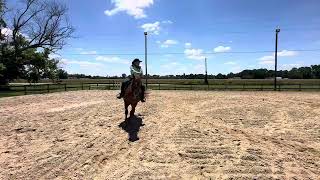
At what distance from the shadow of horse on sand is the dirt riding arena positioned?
31 millimetres

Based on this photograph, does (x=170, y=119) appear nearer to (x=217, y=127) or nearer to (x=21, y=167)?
(x=217, y=127)

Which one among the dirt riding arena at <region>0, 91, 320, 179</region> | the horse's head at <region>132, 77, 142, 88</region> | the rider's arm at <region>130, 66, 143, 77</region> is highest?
the rider's arm at <region>130, 66, 143, 77</region>

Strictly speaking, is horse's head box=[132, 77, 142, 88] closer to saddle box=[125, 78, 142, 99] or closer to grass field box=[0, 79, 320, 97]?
saddle box=[125, 78, 142, 99]

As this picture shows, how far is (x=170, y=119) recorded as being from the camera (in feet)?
45.6

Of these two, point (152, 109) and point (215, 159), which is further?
point (152, 109)

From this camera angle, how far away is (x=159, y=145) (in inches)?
390

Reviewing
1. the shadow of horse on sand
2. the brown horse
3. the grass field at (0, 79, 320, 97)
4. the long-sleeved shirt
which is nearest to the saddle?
the brown horse

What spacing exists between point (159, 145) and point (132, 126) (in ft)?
8.95

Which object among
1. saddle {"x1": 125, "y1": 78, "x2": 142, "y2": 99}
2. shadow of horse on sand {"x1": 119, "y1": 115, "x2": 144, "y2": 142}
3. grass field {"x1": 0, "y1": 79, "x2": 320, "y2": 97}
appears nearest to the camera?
shadow of horse on sand {"x1": 119, "y1": 115, "x2": 144, "y2": 142}

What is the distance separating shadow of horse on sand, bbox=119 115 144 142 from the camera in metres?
11.1

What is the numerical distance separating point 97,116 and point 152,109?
2779 mm

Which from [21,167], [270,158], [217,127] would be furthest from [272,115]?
[21,167]

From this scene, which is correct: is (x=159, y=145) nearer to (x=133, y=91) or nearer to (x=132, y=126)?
(x=132, y=126)

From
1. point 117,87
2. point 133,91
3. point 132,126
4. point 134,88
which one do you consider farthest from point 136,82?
point 117,87
